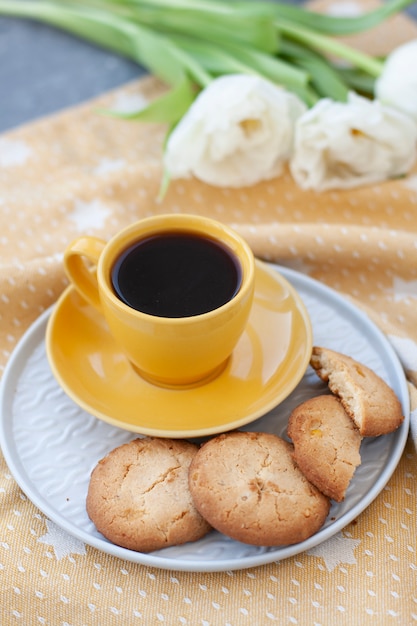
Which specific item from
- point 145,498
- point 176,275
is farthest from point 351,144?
point 145,498

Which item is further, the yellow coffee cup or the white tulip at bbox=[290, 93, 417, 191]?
the white tulip at bbox=[290, 93, 417, 191]

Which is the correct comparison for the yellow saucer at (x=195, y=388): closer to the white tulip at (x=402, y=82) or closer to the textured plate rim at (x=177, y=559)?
the textured plate rim at (x=177, y=559)

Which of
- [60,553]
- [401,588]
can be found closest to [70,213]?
[60,553]

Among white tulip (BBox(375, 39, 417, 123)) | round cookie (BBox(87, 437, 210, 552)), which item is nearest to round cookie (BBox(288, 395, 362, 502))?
round cookie (BBox(87, 437, 210, 552))

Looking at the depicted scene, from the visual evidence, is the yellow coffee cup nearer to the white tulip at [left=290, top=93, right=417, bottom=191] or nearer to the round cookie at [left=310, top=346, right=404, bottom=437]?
the round cookie at [left=310, top=346, right=404, bottom=437]

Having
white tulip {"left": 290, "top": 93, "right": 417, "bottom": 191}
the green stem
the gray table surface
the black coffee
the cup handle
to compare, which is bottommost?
the gray table surface

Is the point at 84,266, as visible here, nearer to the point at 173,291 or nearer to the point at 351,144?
the point at 173,291

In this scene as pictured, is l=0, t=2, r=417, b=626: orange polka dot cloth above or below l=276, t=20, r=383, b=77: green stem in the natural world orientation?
below
